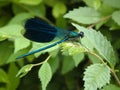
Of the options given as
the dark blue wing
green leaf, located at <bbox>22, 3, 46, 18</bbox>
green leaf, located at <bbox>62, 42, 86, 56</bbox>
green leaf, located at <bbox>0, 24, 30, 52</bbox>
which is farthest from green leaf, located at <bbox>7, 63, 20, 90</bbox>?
green leaf, located at <bbox>62, 42, 86, 56</bbox>

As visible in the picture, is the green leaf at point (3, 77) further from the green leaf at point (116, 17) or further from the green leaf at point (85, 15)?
the green leaf at point (116, 17)

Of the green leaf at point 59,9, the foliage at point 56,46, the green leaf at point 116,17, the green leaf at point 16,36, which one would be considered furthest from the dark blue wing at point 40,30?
the green leaf at point 59,9

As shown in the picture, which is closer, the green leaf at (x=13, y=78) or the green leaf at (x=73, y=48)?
the green leaf at (x=73, y=48)

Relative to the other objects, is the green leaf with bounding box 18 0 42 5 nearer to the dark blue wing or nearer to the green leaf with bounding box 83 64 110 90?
the dark blue wing

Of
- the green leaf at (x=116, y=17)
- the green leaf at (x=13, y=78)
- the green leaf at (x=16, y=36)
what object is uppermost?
the green leaf at (x=116, y=17)

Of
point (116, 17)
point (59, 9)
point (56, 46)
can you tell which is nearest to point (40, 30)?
point (56, 46)

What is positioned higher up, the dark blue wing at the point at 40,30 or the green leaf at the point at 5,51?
the dark blue wing at the point at 40,30
